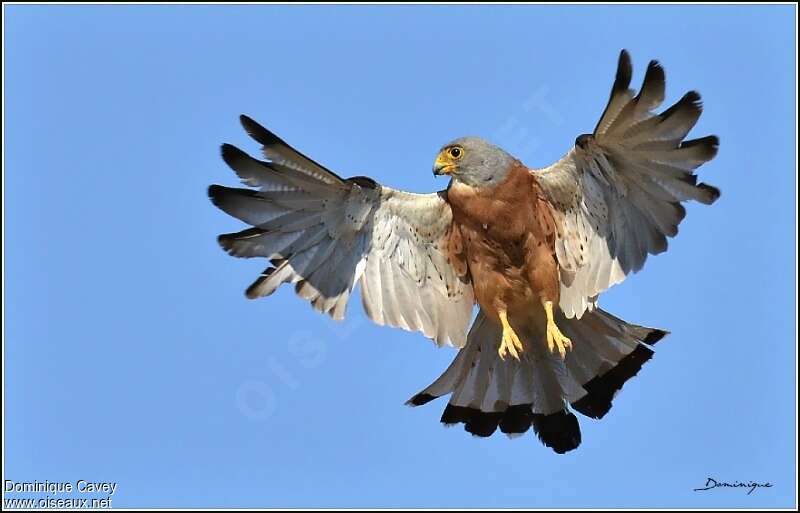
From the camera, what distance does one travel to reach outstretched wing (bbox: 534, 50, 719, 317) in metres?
11.6

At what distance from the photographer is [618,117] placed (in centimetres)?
1173

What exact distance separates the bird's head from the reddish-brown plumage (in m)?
0.08

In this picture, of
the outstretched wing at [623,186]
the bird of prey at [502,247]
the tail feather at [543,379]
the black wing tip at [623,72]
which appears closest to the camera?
the black wing tip at [623,72]

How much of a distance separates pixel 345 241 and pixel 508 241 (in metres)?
1.86

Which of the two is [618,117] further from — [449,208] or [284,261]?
[284,261]

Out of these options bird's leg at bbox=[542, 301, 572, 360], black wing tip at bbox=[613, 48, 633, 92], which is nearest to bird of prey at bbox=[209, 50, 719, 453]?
bird's leg at bbox=[542, 301, 572, 360]

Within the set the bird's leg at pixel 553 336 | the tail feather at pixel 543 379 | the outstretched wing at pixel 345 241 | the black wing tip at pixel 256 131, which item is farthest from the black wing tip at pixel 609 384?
the black wing tip at pixel 256 131

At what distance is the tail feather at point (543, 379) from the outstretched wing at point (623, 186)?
761 millimetres

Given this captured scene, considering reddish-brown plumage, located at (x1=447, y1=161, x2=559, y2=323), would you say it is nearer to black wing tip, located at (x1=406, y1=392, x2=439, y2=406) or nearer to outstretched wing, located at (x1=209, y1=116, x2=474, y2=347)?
outstretched wing, located at (x1=209, y1=116, x2=474, y2=347)

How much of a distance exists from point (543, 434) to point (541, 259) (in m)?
2.19

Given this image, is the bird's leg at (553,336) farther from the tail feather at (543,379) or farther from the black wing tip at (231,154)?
the black wing tip at (231,154)

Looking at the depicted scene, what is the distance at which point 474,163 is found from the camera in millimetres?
12500

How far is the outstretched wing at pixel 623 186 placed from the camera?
1164 centimetres

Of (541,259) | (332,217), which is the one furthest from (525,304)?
(332,217)
